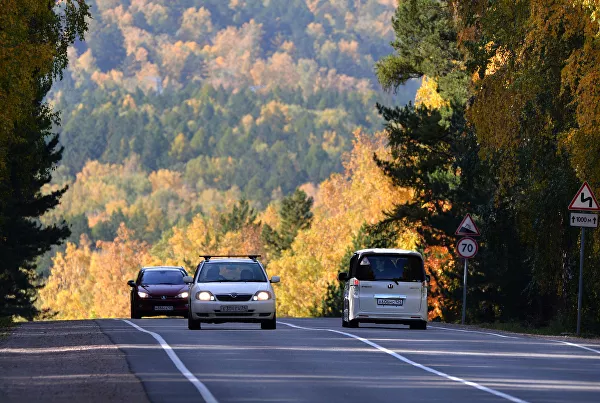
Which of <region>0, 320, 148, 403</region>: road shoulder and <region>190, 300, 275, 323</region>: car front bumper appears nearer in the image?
<region>0, 320, 148, 403</region>: road shoulder

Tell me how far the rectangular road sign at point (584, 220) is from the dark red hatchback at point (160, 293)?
47.7 feet

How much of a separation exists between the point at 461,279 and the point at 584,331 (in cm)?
1905

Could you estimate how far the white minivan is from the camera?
Result: 3522 centimetres

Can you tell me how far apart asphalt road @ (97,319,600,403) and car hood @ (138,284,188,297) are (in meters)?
12.2

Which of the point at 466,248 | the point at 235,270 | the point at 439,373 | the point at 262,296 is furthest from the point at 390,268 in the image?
the point at 439,373

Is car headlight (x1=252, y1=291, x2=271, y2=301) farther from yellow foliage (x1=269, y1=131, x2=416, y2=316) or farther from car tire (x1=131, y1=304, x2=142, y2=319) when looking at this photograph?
yellow foliage (x1=269, y1=131, x2=416, y2=316)

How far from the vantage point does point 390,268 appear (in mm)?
35688

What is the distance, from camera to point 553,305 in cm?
4431

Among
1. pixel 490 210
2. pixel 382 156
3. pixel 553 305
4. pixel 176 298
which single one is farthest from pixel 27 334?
pixel 382 156

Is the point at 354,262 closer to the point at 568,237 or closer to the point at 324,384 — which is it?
the point at 568,237

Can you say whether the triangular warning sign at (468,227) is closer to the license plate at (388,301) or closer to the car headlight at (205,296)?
the license plate at (388,301)

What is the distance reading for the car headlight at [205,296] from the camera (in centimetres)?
3394

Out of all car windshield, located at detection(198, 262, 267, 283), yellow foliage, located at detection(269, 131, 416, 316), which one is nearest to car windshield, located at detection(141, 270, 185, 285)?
car windshield, located at detection(198, 262, 267, 283)

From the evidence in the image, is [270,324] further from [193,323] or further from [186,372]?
[186,372]
